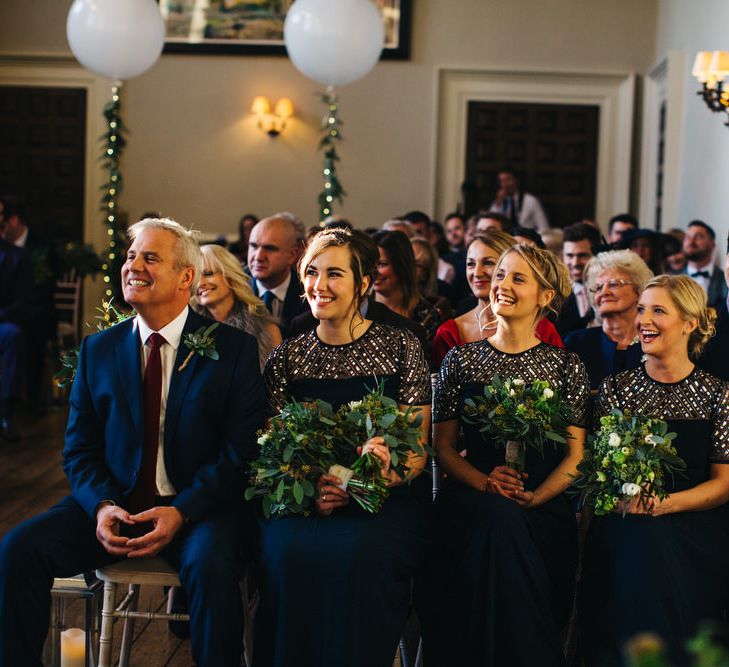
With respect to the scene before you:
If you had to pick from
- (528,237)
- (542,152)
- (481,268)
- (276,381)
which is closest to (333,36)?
(528,237)

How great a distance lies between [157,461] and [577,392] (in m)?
1.30

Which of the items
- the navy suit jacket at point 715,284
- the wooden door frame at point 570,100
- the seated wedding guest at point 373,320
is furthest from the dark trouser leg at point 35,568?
the wooden door frame at point 570,100

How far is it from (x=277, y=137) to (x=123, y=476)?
865cm

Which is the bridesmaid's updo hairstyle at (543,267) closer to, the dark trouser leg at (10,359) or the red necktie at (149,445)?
the red necktie at (149,445)

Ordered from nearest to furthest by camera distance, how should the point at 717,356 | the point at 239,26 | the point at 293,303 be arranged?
1. the point at 717,356
2. the point at 293,303
3. the point at 239,26

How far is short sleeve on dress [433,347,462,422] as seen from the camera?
11.2ft

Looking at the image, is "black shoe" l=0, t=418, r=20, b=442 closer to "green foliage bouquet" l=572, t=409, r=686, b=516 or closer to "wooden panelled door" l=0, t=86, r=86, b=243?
"wooden panelled door" l=0, t=86, r=86, b=243

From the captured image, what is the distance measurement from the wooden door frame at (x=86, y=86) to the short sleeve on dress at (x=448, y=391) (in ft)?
28.0

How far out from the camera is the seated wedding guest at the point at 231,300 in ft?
13.9

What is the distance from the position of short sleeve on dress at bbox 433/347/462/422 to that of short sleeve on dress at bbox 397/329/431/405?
0.16 m

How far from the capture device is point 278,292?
509cm

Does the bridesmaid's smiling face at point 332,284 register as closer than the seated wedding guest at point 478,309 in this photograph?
Yes

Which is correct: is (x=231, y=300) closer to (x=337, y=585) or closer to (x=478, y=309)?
(x=478, y=309)

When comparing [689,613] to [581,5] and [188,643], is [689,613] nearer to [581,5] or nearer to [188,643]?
[188,643]
